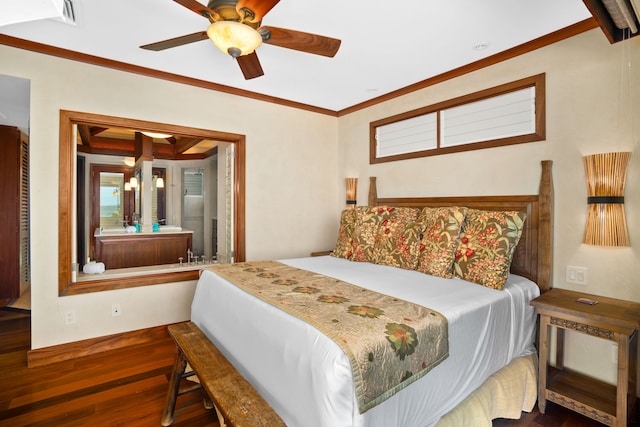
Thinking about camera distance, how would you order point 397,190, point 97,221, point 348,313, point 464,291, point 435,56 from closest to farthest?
point 348,313
point 464,291
point 435,56
point 397,190
point 97,221

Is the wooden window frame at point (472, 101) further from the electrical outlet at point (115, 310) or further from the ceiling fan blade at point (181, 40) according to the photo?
the electrical outlet at point (115, 310)

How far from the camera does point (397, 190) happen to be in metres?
3.59

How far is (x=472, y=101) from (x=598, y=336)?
6.69 feet

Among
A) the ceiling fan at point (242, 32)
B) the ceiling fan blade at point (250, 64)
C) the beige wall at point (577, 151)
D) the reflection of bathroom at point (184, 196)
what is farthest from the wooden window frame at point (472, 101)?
the reflection of bathroom at point (184, 196)

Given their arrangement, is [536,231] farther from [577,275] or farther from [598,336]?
Result: [598,336]

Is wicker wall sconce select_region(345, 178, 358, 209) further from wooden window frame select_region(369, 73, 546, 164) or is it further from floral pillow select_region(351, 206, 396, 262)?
floral pillow select_region(351, 206, 396, 262)

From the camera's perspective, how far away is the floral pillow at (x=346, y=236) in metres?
3.22

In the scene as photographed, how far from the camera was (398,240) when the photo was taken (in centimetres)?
278

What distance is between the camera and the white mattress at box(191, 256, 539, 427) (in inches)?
47.2

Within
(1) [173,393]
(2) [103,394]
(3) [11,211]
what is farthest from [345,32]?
(3) [11,211]

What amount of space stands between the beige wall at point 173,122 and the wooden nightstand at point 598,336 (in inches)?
106

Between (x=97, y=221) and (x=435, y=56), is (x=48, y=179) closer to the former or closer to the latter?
Result: (x=435, y=56)

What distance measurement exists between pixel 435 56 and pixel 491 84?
21.3 inches

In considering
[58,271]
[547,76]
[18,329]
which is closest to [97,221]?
[18,329]
